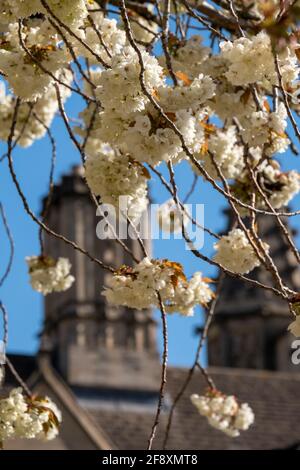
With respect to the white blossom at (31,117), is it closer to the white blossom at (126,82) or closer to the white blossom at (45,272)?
the white blossom at (45,272)

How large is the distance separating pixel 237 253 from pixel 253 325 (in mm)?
33166

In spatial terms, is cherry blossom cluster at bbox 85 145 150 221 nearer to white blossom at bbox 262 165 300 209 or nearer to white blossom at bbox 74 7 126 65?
white blossom at bbox 74 7 126 65

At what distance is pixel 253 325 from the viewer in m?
38.3

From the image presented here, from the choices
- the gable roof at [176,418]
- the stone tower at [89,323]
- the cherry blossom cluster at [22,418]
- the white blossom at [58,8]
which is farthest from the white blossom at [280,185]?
the stone tower at [89,323]

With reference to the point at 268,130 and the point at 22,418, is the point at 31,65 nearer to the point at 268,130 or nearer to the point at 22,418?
the point at 268,130

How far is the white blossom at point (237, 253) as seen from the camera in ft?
17.6

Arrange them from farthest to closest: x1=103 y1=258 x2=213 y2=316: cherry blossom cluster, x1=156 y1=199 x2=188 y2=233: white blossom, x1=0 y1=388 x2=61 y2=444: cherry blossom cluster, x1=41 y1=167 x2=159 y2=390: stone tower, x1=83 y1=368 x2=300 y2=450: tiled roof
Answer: x1=41 y1=167 x2=159 y2=390: stone tower → x1=83 y1=368 x2=300 y2=450: tiled roof → x1=156 y1=199 x2=188 y2=233: white blossom → x1=0 y1=388 x2=61 y2=444: cherry blossom cluster → x1=103 y1=258 x2=213 y2=316: cherry blossom cluster

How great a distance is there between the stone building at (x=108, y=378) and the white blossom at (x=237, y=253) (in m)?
8.80

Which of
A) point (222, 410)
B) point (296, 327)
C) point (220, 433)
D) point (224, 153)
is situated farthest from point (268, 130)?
point (220, 433)

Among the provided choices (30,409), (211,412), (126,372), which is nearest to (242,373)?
(126,372)

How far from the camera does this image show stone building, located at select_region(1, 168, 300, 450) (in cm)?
1975

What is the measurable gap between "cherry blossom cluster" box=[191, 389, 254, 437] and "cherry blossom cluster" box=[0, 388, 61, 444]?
1.52 m

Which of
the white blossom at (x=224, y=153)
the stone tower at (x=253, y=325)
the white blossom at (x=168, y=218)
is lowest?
the stone tower at (x=253, y=325)

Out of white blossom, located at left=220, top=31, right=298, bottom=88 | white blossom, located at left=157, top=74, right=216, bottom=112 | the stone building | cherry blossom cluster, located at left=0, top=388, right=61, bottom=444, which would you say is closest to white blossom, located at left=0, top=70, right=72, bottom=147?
cherry blossom cluster, located at left=0, top=388, right=61, bottom=444
